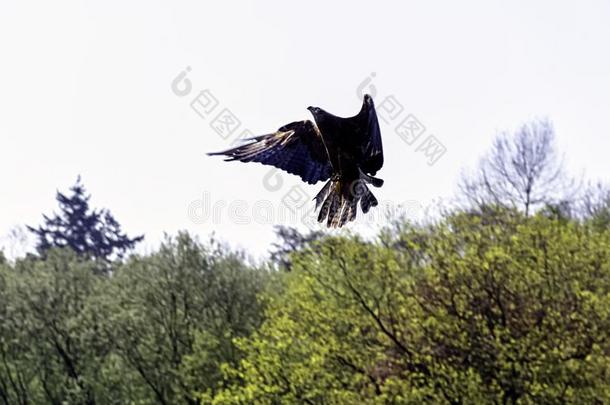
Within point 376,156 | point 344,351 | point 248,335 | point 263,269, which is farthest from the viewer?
point 263,269

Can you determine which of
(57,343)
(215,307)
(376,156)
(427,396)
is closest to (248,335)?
(215,307)

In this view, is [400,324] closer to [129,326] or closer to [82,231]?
[129,326]

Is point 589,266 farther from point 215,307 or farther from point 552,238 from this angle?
point 215,307

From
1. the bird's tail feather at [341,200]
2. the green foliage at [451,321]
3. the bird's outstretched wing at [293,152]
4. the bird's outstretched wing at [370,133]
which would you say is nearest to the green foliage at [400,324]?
the green foliage at [451,321]

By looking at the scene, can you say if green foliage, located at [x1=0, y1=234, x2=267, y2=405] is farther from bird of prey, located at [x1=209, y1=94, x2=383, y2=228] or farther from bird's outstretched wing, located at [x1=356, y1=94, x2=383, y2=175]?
bird's outstretched wing, located at [x1=356, y1=94, x2=383, y2=175]

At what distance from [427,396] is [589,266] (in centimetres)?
500

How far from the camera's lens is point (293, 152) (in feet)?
16.8

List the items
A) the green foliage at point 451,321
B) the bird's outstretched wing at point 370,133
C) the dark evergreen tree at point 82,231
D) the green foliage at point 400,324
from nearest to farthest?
1. the bird's outstretched wing at point 370,133
2. the green foliage at point 451,321
3. the green foliage at point 400,324
4. the dark evergreen tree at point 82,231

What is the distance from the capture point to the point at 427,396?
62.5 ft

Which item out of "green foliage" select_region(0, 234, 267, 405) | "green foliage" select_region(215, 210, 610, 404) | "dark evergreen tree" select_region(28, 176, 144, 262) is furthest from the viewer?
"dark evergreen tree" select_region(28, 176, 144, 262)

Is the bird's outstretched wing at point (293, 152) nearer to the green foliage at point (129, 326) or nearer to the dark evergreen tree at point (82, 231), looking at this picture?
the green foliage at point (129, 326)

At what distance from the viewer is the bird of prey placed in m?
4.61

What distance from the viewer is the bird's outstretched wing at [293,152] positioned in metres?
4.95

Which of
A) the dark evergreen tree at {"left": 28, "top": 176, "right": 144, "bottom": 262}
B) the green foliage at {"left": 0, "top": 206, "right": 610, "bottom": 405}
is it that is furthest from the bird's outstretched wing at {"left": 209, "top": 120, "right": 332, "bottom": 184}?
the dark evergreen tree at {"left": 28, "top": 176, "right": 144, "bottom": 262}
